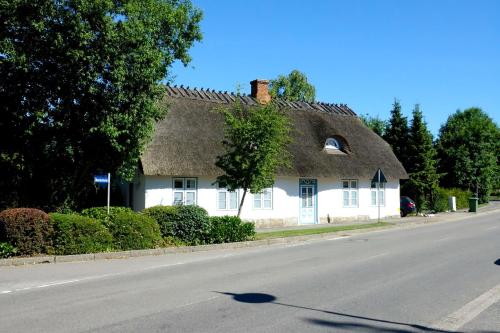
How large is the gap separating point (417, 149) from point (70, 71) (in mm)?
27225

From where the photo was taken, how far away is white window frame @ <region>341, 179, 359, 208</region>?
30045 mm

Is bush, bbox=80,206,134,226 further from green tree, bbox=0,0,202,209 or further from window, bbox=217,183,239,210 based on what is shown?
window, bbox=217,183,239,210

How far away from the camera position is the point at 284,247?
701 inches

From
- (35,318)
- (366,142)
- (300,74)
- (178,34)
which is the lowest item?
(35,318)

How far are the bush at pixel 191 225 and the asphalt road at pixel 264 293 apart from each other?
2640 millimetres

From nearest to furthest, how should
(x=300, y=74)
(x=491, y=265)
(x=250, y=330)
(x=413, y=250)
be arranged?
(x=250, y=330) → (x=491, y=265) → (x=413, y=250) → (x=300, y=74)

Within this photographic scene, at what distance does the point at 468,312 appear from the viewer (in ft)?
24.3

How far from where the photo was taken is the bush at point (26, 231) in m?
13.9

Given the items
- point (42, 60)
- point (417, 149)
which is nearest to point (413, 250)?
point (42, 60)

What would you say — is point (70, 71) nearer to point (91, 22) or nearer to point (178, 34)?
point (91, 22)

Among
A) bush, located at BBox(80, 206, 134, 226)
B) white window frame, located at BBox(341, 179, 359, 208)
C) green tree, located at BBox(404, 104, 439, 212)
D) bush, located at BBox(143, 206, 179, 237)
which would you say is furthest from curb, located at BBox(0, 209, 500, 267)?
green tree, located at BBox(404, 104, 439, 212)

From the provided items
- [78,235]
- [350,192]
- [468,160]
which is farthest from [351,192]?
[468,160]

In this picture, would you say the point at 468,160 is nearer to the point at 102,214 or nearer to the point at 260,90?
the point at 260,90

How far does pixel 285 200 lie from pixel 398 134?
637 inches
